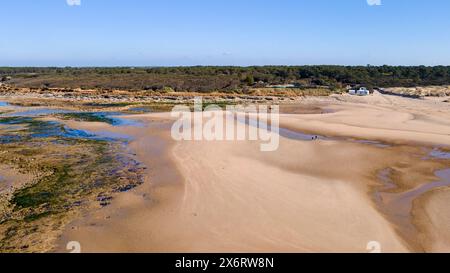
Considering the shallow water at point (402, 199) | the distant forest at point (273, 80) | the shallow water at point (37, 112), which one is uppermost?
the distant forest at point (273, 80)

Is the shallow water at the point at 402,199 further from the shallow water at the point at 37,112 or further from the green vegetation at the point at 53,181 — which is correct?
the shallow water at the point at 37,112

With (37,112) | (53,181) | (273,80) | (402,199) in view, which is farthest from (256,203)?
(273,80)

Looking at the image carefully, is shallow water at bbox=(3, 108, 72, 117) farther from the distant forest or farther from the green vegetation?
the distant forest

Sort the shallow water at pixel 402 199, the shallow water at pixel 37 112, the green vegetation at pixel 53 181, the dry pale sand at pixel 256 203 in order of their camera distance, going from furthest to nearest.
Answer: the shallow water at pixel 37 112
the shallow water at pixel 402 199
the green vegetation at pixel 53 181
the dry pale sand at pixel 256 203

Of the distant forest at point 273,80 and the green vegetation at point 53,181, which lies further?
the distant forest at point 273,80

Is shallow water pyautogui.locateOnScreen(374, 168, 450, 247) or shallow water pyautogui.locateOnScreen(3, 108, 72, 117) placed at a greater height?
shallow water pyautogui.locateOnScreen(3, 108, 72, 117)

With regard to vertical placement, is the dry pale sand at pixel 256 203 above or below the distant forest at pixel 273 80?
below

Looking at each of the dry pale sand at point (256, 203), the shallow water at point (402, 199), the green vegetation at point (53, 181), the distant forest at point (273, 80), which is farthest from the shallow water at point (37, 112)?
the shallow water at point (402, 199)

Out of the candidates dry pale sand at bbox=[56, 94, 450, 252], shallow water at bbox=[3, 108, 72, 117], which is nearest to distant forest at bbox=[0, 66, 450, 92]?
shallow water at bbox=[3, 108, 72, 117]

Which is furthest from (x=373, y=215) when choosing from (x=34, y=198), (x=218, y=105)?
(x=218, y=105)
